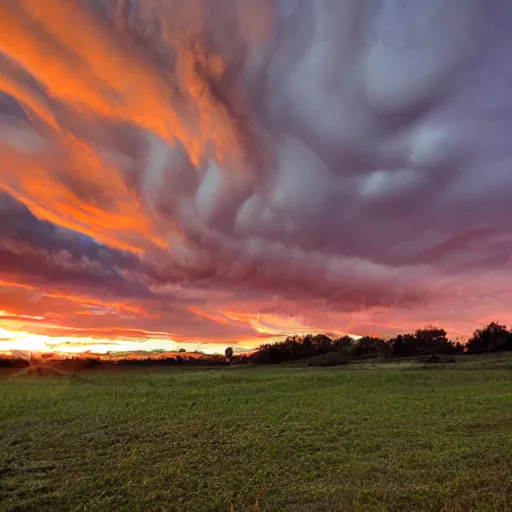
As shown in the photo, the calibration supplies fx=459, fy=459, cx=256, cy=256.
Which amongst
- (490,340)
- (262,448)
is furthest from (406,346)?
(262,448)

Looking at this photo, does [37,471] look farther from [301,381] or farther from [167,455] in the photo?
[301,381]

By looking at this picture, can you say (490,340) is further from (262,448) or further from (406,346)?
(262,448)

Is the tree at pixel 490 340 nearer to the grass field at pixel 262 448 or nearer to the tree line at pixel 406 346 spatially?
the tree line at pixel 406 346

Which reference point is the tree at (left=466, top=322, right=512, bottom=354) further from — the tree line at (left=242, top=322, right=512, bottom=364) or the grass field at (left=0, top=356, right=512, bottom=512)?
the grass field at (left=0, top=356, right=512, bottom=512)

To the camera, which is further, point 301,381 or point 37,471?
point 301,381

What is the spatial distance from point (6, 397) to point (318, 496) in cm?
3026

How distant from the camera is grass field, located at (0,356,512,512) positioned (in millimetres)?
15484

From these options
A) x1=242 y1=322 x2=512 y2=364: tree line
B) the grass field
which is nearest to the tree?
x1=242 y1=322 x2=512 y2=364: tree line

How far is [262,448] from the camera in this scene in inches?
834

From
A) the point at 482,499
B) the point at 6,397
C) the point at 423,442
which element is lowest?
the point at 482,499

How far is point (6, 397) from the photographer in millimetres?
36156

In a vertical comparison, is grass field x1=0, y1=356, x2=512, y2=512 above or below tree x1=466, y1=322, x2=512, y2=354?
below

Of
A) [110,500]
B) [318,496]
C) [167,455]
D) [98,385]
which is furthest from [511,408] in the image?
[98,385]

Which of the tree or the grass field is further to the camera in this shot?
the tree
